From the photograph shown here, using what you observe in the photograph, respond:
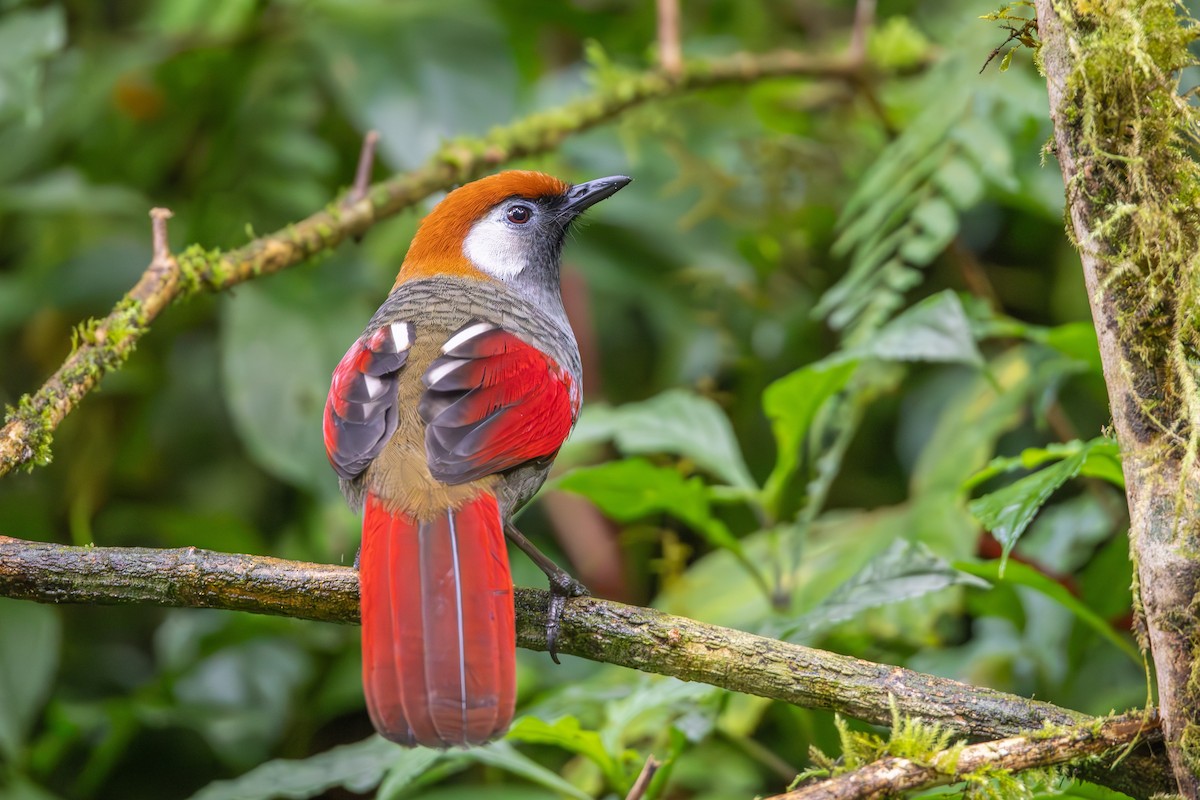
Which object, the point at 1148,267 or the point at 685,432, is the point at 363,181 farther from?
the point at 1148,267

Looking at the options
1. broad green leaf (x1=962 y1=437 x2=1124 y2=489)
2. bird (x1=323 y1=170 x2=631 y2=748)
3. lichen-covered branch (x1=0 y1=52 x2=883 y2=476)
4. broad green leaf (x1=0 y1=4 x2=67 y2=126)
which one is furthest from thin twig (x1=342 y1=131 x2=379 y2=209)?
broad green leaf (x1=962 y1=437 x2=1124 y2=489)

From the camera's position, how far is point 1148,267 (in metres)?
1.51

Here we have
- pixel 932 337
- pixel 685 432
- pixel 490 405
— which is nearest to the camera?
pixel 490 405

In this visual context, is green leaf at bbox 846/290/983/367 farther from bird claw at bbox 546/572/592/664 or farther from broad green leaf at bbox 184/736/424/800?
broad green leaf at bbox 184/736/424/800

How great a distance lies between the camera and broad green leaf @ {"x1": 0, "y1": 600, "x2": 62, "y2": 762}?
9.74 feet

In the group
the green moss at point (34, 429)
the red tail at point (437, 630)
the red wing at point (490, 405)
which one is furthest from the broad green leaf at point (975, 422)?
the green moss at point (34, 429)

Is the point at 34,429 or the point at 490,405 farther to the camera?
the point at 490,405

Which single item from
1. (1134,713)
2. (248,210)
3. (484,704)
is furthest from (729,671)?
(248,210)

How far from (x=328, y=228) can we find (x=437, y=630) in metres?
1.26

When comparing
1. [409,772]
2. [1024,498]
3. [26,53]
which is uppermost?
[26,53]

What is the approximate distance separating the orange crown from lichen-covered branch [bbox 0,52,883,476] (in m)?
0.06

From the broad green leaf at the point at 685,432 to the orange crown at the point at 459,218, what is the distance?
639 mm

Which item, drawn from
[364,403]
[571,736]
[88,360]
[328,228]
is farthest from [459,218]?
[571,736]

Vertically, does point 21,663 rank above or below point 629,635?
below
